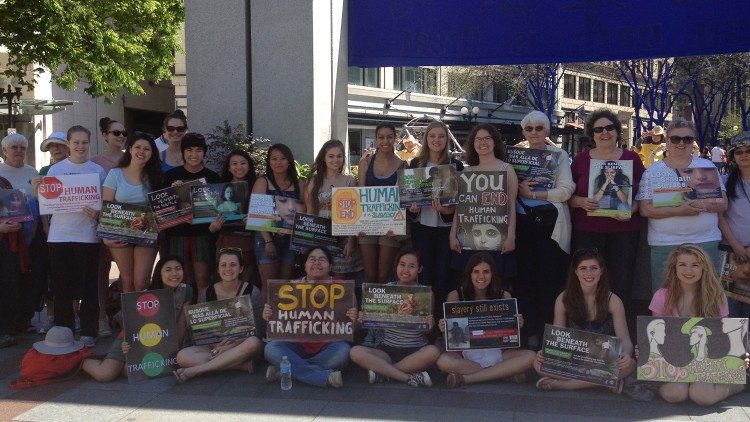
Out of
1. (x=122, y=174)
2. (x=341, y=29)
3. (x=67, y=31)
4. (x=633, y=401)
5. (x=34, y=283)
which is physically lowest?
(x=633, y=401)

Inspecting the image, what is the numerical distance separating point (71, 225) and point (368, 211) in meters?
A: 2.65

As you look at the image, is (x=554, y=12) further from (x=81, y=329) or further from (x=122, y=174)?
(x=81, y=329)

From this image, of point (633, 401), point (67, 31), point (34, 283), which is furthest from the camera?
point (67, 31)

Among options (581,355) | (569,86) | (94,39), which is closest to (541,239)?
(581,355)

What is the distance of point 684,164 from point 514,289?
68.1 inches

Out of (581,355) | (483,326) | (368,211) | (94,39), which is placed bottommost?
(581,355)

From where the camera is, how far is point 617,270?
6.56 m

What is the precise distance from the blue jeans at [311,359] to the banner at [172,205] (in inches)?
57.4

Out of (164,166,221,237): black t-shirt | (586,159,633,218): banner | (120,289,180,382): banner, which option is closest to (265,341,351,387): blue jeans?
(120,289,180,382): banner

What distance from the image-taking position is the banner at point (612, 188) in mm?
6383

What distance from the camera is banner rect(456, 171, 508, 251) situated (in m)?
6.55

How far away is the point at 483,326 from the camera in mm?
6082

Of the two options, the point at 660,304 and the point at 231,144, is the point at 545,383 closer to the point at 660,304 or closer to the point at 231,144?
the point at 660,304

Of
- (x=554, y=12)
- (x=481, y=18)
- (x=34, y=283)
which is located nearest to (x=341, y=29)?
(x=481, y=18)
